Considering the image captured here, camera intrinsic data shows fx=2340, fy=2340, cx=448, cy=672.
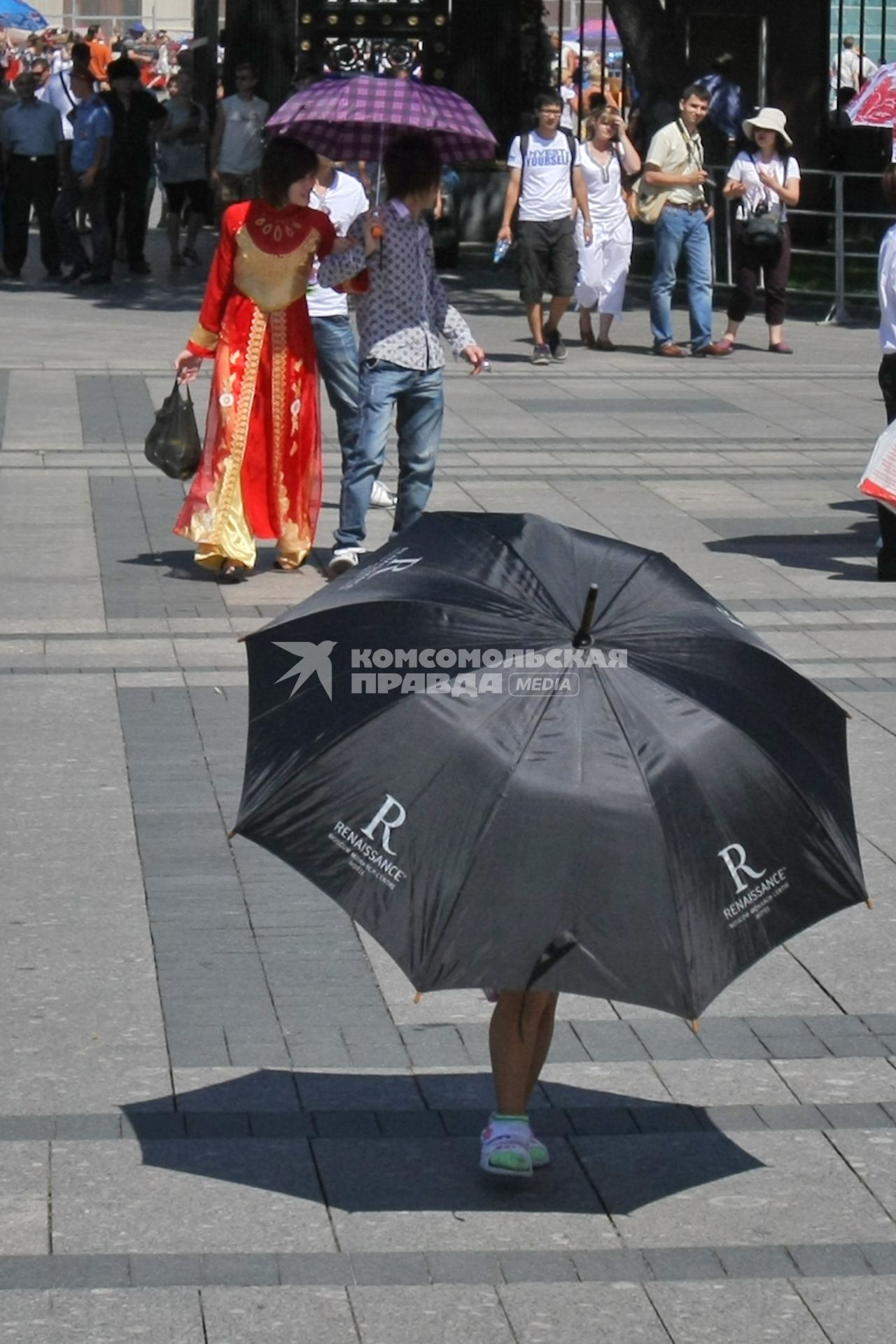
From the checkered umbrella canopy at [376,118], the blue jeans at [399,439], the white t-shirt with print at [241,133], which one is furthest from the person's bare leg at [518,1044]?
the white t-shirt with print at [241,133]

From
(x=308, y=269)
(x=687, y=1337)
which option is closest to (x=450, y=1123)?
(x=687, y=1337)

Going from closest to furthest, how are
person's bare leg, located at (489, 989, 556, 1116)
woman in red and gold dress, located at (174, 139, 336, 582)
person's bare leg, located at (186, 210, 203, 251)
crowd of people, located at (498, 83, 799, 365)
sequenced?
person's bare leg, located at (489, 989, 556, 1116), woman in red and gold dress, located at (174, 139, 336, 582), crowd of people, located at (498, 83, 799, 365), person's bare leg, located at (186, 210, 203, 251)

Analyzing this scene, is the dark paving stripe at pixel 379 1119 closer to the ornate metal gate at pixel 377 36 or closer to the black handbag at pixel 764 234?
the black handbag at pixel 764 234

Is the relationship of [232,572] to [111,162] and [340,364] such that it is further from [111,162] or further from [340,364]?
[111,162]

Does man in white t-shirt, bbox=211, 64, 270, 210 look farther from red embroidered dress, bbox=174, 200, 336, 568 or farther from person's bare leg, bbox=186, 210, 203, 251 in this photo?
red embroidered dress, bbox=174, 200, 336, 568

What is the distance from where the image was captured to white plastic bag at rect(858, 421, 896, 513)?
29.5 ft

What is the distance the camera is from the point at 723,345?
17.0 metres

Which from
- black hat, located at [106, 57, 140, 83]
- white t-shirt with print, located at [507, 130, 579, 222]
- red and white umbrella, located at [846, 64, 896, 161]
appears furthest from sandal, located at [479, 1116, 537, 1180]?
black hat, located at [106, 57, 140, 83]

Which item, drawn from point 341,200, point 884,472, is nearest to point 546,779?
point 884,472

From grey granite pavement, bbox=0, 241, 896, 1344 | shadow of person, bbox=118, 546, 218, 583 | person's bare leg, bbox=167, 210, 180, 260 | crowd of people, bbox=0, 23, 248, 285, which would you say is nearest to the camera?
grey granite pavement, bbox=0, 241, 896, 1344

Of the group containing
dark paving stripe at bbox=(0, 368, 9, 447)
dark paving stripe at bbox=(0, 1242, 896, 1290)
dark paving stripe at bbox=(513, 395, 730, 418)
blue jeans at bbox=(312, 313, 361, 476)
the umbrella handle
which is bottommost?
dark paving stripe at bbox=(513, 395, 730, 418)

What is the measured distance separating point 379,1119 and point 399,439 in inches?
196

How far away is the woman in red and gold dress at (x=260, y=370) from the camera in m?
8.80

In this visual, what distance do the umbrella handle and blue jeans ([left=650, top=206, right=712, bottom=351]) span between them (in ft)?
42.7
